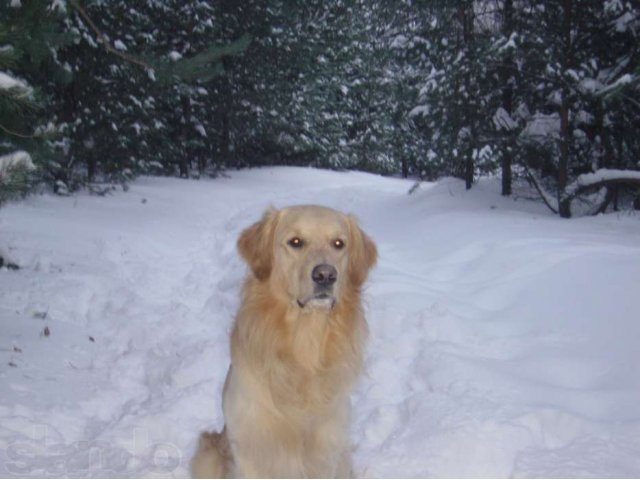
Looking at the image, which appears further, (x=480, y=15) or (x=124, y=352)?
(x=480, y=15)

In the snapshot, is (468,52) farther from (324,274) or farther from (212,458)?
(212,458)

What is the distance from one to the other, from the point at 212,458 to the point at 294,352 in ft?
2.79

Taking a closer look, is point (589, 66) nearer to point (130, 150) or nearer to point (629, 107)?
point (629, 107)

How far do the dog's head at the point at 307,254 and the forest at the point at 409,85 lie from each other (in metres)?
1.46

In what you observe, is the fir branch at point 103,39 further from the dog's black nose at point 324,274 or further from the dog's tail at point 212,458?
the dog's tail at point 212,458

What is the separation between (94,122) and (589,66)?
38.7 ft

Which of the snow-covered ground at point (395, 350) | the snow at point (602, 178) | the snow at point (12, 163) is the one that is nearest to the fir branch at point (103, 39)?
the snow at point (12, 163)

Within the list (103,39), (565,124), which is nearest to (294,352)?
(103,39)

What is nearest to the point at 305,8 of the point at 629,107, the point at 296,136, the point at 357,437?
the point at 296,136

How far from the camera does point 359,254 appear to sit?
3.84 meters

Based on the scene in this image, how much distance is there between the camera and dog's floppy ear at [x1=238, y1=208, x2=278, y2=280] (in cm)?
366

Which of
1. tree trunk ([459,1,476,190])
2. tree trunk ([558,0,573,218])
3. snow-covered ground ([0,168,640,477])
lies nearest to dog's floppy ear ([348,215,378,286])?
snow-covered ground ([0,168,640,477])

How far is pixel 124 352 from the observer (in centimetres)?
608

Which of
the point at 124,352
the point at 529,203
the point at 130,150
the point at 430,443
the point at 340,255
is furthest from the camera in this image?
the point at 130,150
